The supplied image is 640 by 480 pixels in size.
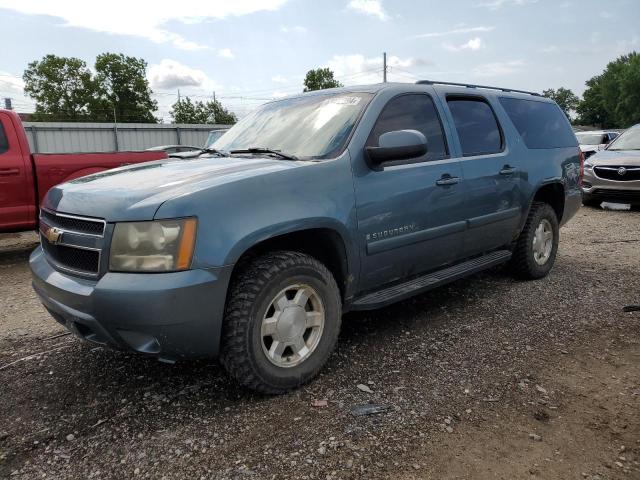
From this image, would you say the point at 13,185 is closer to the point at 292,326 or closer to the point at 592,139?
the point at 292,326

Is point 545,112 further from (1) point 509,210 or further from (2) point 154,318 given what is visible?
(2) point 154,318

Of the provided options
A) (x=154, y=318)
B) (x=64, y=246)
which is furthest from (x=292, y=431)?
(x=64, y=246)

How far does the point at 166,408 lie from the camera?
111 inches

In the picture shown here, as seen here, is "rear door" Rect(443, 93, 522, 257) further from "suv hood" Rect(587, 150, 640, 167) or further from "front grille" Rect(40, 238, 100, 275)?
"suv hood" Rect(587, 150, 640, 167)

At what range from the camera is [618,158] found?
991 cm

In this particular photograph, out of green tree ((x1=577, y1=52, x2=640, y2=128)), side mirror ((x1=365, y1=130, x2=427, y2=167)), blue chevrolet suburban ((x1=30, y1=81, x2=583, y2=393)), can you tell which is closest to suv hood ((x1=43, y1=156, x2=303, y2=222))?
blue chevrolet suburban ((x1=30, y1=81, x2=583, y2=393))

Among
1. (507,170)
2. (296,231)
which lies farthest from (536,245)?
(296,231)

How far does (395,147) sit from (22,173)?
541 cm

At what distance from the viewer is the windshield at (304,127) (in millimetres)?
3305

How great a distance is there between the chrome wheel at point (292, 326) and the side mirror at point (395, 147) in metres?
0.92

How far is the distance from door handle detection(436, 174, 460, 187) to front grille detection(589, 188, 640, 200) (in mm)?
7614

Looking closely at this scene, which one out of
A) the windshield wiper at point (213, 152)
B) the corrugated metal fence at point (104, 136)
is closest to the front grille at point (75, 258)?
the windshield wiper at point (213, 152)

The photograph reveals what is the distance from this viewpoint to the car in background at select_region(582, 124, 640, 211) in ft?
31.8

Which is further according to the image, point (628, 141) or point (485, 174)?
point (628, 141)
